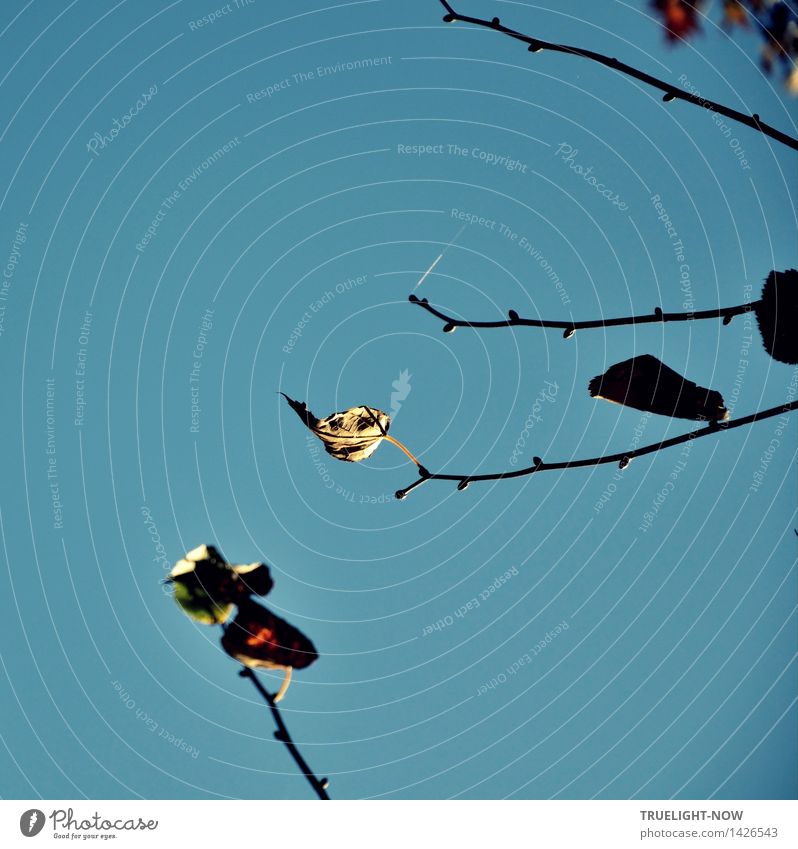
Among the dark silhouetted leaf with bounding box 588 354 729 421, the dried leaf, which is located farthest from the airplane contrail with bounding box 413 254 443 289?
the dark silhouetted leaf with bounding box 588 354 729 421

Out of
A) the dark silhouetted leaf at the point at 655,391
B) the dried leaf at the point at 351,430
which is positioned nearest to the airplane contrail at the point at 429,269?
the dried leaf at the point at 351,430

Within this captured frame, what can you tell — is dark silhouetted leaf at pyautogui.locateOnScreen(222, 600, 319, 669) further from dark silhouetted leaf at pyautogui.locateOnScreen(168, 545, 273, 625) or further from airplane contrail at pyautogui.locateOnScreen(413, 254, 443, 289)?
airplane contrail at pyautogui.locateOnScreen(413, 254, 443, 289)

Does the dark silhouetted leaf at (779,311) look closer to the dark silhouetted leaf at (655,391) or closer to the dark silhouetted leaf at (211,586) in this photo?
the dark silhouetted leaf at (655,391)

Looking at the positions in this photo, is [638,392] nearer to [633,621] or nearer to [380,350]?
[380,350]

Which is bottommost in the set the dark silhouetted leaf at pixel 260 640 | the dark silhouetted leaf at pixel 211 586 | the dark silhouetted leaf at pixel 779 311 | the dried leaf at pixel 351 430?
the dark silhouetted leaf at pixel 260 640

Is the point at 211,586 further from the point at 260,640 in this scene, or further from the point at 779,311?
the point at 779,311

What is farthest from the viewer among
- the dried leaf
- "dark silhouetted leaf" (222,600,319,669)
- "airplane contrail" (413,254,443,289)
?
"airplane contrail" (413,254,443,289)

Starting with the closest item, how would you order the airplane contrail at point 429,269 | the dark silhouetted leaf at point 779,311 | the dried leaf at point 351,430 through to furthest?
the dark silhouetted leaf at point 779,311
the dried leaf at point 351,430
the airplane contrail at point 429,269

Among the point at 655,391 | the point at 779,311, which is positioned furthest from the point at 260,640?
the point at 779,311

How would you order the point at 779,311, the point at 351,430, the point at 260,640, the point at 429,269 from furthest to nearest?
the point at 429,269 → the point at 260,640 → the point at 351,430 → the point at 779,311

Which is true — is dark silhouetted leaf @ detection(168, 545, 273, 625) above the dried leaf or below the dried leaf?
below
